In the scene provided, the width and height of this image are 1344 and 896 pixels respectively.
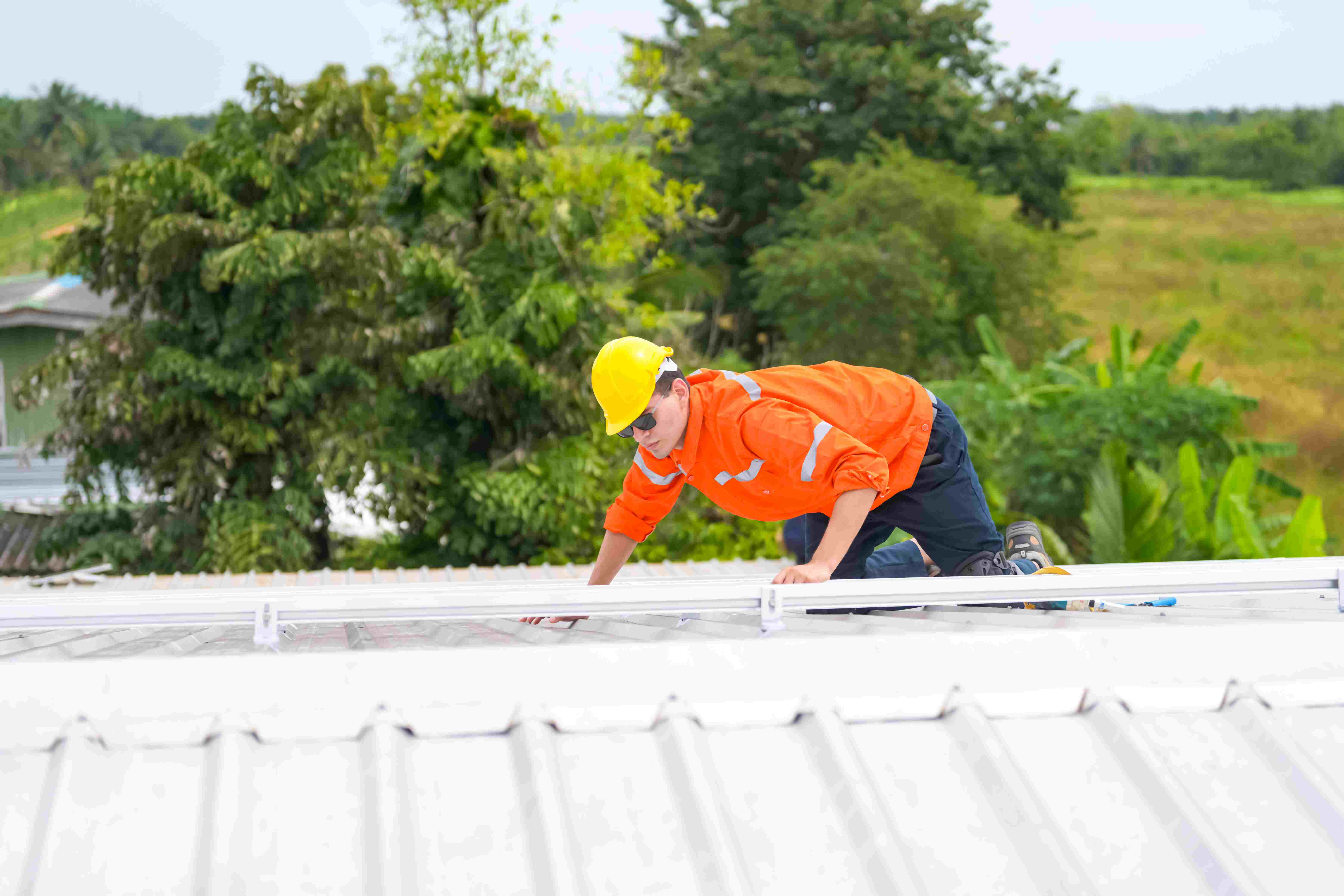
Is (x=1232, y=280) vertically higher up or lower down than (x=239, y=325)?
lower down

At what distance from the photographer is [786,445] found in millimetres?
2883

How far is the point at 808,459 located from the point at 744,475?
32 cm

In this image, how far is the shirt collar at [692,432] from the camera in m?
3.09

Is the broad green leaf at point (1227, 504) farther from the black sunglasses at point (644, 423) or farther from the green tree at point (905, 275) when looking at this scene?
the green tree at point (905, 275)

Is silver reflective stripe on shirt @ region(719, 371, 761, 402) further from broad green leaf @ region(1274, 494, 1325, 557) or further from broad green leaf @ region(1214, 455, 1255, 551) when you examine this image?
broad green leaf @ region(1214, 455, 1255, 551)

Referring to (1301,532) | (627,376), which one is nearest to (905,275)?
(1301,532)

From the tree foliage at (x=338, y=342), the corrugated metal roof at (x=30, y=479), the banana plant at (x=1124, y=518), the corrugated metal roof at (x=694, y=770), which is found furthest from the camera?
the corrugated metal roof at (x=30, y=479)

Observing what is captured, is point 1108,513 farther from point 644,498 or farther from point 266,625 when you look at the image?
point 266,625

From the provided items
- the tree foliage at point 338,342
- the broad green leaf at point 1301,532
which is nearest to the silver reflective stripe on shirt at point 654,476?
the broad green leaf at point 1301,532

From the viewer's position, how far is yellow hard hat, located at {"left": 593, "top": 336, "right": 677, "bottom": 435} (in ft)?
9.33

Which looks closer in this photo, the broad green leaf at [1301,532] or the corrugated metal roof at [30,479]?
the broad green leaf at [1301,532]

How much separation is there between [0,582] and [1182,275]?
41.0m

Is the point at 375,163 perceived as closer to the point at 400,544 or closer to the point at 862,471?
the point at 400,544

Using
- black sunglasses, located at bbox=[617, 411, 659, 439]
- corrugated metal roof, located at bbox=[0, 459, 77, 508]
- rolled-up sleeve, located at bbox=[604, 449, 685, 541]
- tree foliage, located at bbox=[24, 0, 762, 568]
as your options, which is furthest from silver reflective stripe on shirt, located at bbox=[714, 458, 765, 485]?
corrugated metal roof, located at bbox=[0, 459, 77, 508]
